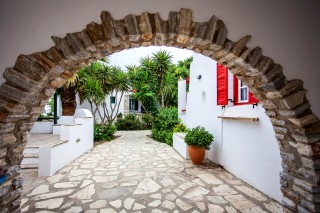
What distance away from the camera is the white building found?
330cm

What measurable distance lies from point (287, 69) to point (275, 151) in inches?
63.7

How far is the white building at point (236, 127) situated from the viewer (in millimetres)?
3297

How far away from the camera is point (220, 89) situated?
5.01 m

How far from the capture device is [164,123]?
9.86 metres

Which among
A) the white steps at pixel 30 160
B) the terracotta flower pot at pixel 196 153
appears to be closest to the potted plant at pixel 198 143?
the terracotta flower pot at pixel 196 153

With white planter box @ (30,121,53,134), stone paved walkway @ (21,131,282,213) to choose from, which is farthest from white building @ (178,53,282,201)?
white planter box @ (30,121,53,134)

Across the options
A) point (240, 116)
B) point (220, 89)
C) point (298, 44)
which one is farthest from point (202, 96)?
point (298, 44)

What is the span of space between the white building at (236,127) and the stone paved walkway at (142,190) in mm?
281

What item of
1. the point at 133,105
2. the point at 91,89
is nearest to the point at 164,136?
the point at 91,89

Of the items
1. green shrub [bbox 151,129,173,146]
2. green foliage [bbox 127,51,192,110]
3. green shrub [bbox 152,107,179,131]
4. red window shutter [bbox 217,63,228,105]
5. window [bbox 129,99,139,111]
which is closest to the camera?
red window shutter [bbox 217,63,228,105]

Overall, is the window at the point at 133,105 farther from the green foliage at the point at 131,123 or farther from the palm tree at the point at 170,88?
the palm tree at the point at 170,88

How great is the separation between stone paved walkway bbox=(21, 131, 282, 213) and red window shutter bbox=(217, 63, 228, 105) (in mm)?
1741

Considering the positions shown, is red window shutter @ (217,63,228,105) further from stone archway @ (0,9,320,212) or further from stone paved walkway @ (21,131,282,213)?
stone archway @ (0,9,320,212)

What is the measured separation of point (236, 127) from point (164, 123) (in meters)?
5.71
